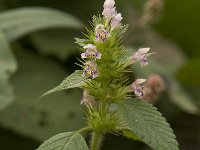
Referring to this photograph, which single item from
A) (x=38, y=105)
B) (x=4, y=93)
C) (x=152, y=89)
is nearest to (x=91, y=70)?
(x=152, y=89)

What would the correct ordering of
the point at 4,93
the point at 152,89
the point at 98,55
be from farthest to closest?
the point at 4,93, the point at 152,89, the point at 98,55

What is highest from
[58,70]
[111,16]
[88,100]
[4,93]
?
[58,70]

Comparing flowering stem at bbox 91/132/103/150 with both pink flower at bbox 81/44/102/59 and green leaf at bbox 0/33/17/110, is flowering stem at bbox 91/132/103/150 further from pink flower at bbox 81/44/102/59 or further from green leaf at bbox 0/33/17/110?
green leaf at bbox 0/33/17/110

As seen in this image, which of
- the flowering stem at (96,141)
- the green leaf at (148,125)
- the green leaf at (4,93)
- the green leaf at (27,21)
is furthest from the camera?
the green leaf at (27,21)

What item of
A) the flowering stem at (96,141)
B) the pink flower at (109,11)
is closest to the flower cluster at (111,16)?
the pink flower at (109,11)

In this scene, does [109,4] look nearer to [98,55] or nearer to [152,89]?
[98,55]

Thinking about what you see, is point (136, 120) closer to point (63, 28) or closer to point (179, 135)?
point (179, 135)

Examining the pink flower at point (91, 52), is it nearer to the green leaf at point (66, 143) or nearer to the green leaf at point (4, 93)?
the green leaf at point (66, 143)
